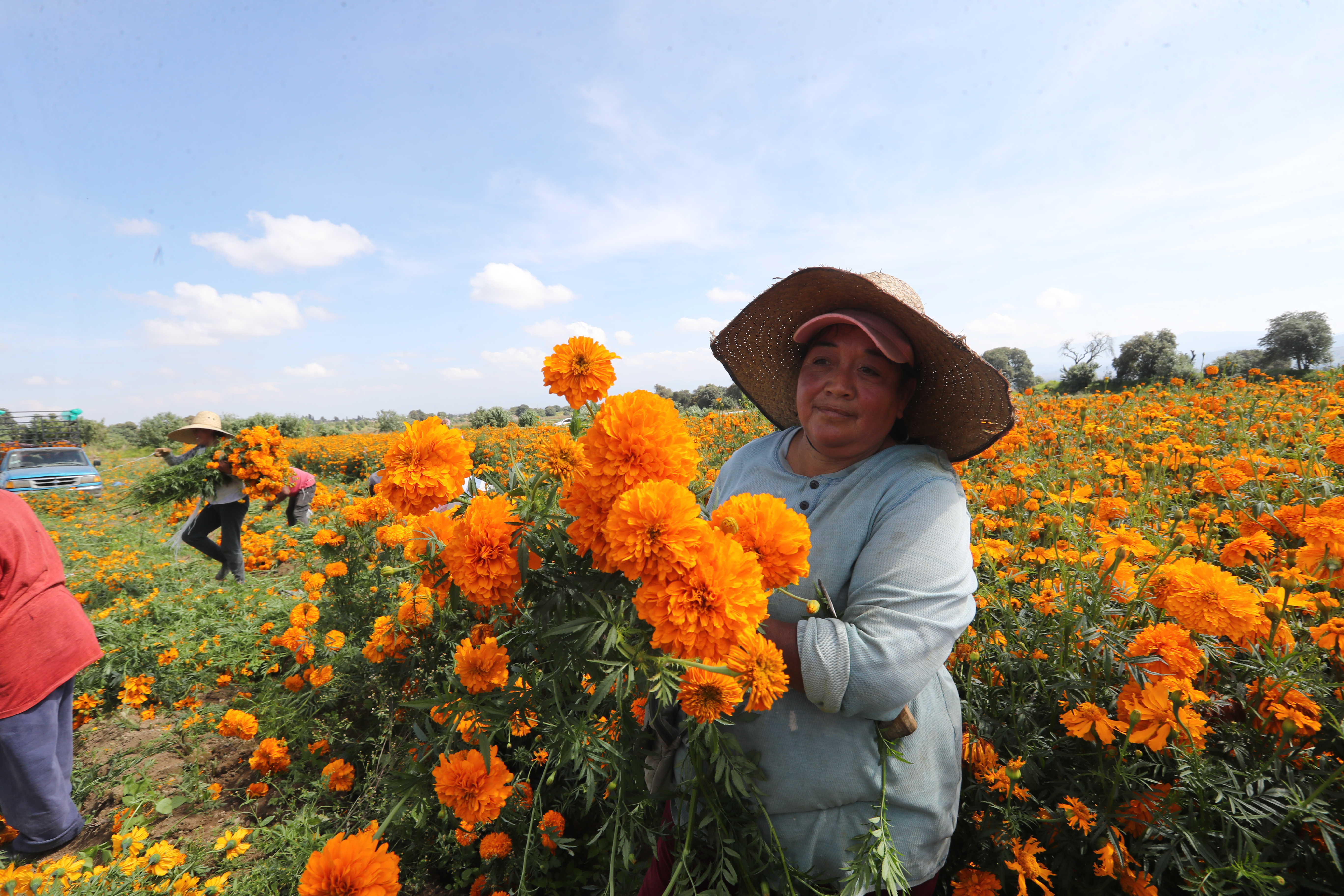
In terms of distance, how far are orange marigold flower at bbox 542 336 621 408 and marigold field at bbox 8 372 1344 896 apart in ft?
0.40

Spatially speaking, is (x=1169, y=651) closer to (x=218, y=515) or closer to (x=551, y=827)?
(x=551, y=827)

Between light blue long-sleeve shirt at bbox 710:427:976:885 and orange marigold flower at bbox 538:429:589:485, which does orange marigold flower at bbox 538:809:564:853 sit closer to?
light blue long-sleeve shirt at bbox 710:427:976:885

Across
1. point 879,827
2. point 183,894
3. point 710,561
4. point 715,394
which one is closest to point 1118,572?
point 879,827

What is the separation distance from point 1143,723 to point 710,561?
1.33 m

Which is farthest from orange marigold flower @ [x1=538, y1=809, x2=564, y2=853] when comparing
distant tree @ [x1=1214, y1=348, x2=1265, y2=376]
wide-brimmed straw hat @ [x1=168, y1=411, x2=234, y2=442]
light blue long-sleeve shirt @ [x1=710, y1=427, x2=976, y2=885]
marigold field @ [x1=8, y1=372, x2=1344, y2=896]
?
distant tree @ [x1=1214, y1=348, x2=1265, y2=376]

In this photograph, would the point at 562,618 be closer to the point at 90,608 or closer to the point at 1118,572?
the point at 1118,572

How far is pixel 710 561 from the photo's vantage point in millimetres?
762

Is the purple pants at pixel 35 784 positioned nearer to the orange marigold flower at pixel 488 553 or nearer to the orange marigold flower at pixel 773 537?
the orange marigold flower at pixel 488 553

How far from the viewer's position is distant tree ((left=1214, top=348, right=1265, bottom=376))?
6961 millimetres

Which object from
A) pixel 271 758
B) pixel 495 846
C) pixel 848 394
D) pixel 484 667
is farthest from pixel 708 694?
pixel 271 758

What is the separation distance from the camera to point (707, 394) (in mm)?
17250

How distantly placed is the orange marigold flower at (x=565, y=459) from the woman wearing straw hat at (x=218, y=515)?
19.8 feet

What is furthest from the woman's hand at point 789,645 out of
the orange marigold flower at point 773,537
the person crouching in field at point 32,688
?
the person crouching in field at point 32,688

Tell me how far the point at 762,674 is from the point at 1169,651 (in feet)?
3.82
